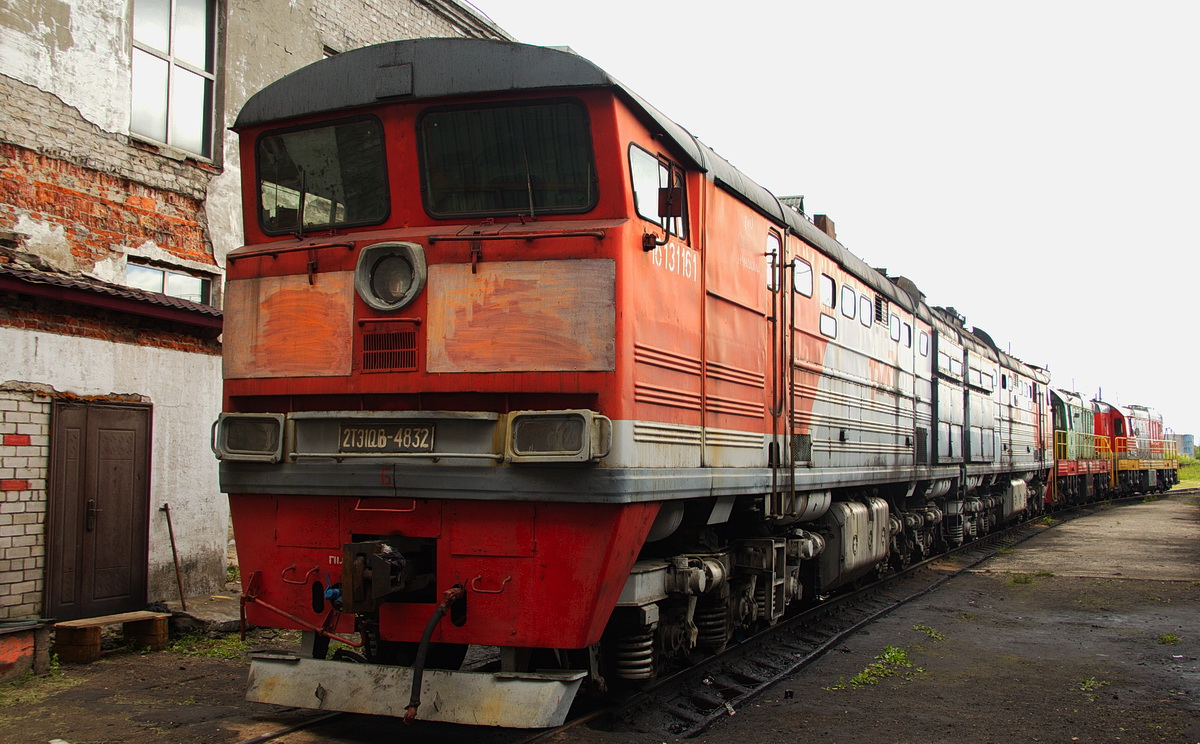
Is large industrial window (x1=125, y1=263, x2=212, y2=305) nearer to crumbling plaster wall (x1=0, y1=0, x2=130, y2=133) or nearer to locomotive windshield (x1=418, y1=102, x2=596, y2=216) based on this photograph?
crumbling plaster wall (x1=0, y1=0, x2=130, y2=133)

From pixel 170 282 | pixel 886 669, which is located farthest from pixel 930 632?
pixel 170 282

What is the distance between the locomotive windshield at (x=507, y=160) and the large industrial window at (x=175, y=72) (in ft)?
21.4

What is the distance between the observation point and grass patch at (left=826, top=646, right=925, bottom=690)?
7785mm

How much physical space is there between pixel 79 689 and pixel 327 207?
422 centimetres

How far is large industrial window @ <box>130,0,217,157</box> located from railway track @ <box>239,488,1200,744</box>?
7669mm

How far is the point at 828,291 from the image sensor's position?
1011cm

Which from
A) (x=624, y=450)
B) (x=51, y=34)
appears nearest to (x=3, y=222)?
(x=51, y=34)

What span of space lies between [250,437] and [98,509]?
4251 millimetres

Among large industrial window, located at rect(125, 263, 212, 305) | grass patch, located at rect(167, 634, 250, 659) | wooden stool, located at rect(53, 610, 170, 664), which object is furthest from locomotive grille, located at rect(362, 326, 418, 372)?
large industrial window, located at rect(125, 263, 212, 305)

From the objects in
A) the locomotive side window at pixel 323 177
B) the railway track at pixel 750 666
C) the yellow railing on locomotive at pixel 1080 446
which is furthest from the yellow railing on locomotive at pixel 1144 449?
the locomotive side window at pixel 323 177

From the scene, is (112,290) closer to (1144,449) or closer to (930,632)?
(930,632)

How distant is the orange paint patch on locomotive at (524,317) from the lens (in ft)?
18.0

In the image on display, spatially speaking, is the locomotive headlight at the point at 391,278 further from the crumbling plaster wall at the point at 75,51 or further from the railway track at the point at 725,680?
→ the crumbling plaster wall at the point at 75,51

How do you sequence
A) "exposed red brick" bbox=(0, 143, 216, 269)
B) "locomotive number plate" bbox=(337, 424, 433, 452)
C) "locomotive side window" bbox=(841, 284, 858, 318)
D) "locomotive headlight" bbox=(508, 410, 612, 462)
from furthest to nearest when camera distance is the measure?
"locomotive side window" bbox=(841, 284, 858, 318), "exposed red brick" bbox=(0, 143, 216, 269), "locomotive number plate" bbox=(337, 424, 433, 452), "locomotive headlight" bbox=(508, 410, 612, 462)
